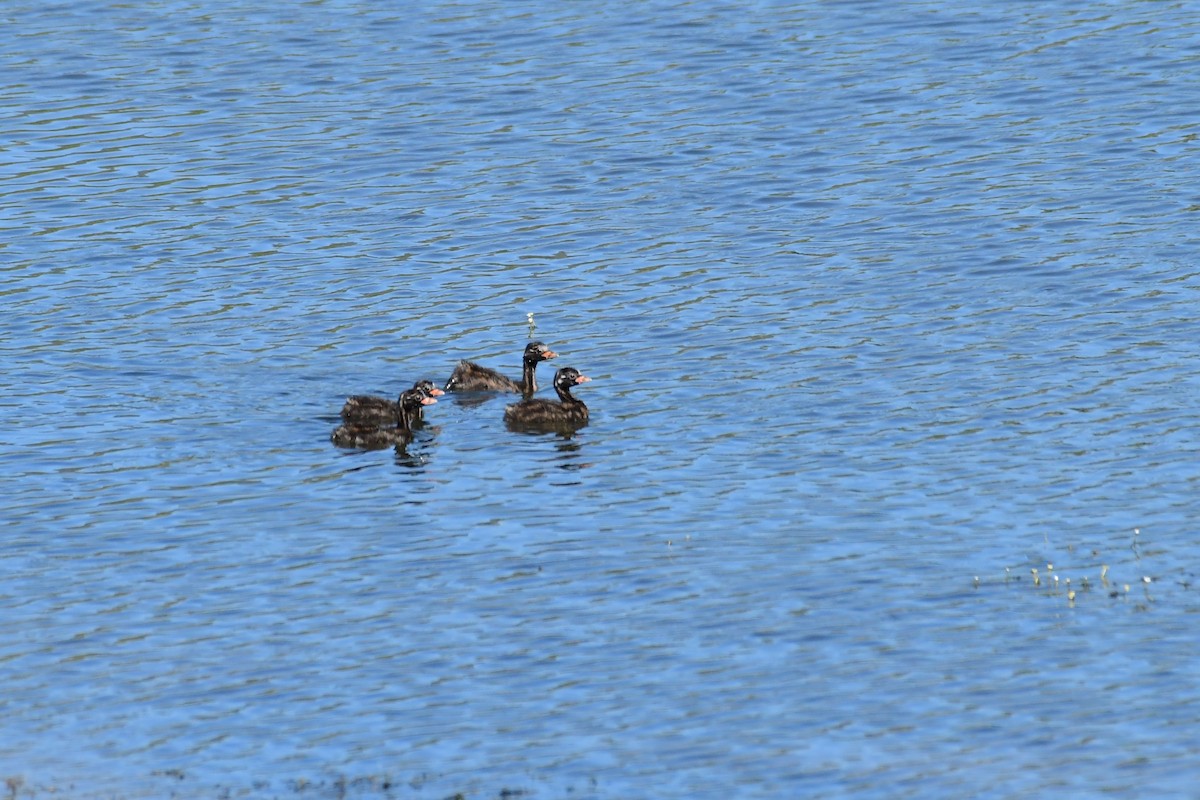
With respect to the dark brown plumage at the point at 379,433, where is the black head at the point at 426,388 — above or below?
above

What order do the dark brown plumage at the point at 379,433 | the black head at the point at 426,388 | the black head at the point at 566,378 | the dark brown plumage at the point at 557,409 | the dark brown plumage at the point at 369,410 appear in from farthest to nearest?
the black head at the point at 566,378 < the dark brown plumage at the point at 557,409 < the black head at the point at 426,388 < the dark brown plumage at the point at 369,410 < the dark brown plumage at the point at 379,433

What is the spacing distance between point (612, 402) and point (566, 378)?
53 cm

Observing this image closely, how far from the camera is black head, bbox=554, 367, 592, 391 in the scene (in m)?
21.0

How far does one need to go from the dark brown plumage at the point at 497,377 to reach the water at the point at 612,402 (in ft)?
0.63

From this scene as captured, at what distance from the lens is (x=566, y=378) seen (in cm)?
2098

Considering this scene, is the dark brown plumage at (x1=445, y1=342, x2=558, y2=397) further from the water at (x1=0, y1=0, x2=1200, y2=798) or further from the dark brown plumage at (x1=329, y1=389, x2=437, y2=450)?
the dark brown plumage at (x1=329, y1=389, x2=437, y2=450)

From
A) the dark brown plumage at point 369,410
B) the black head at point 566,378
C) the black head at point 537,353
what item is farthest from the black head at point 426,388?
the black head at point 537,353

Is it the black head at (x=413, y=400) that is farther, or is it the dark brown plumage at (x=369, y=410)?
the black head at (x=413, y=400)

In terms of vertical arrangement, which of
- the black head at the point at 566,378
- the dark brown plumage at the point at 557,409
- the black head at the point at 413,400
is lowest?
the dark brown plumage at the point at 557,409

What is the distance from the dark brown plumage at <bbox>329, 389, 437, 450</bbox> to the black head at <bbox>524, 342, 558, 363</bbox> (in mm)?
1929

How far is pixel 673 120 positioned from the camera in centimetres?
3144

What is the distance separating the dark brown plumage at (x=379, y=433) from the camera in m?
19.8

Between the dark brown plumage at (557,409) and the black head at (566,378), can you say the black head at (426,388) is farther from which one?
the black head at (566,378)

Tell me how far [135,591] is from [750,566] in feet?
15.0
